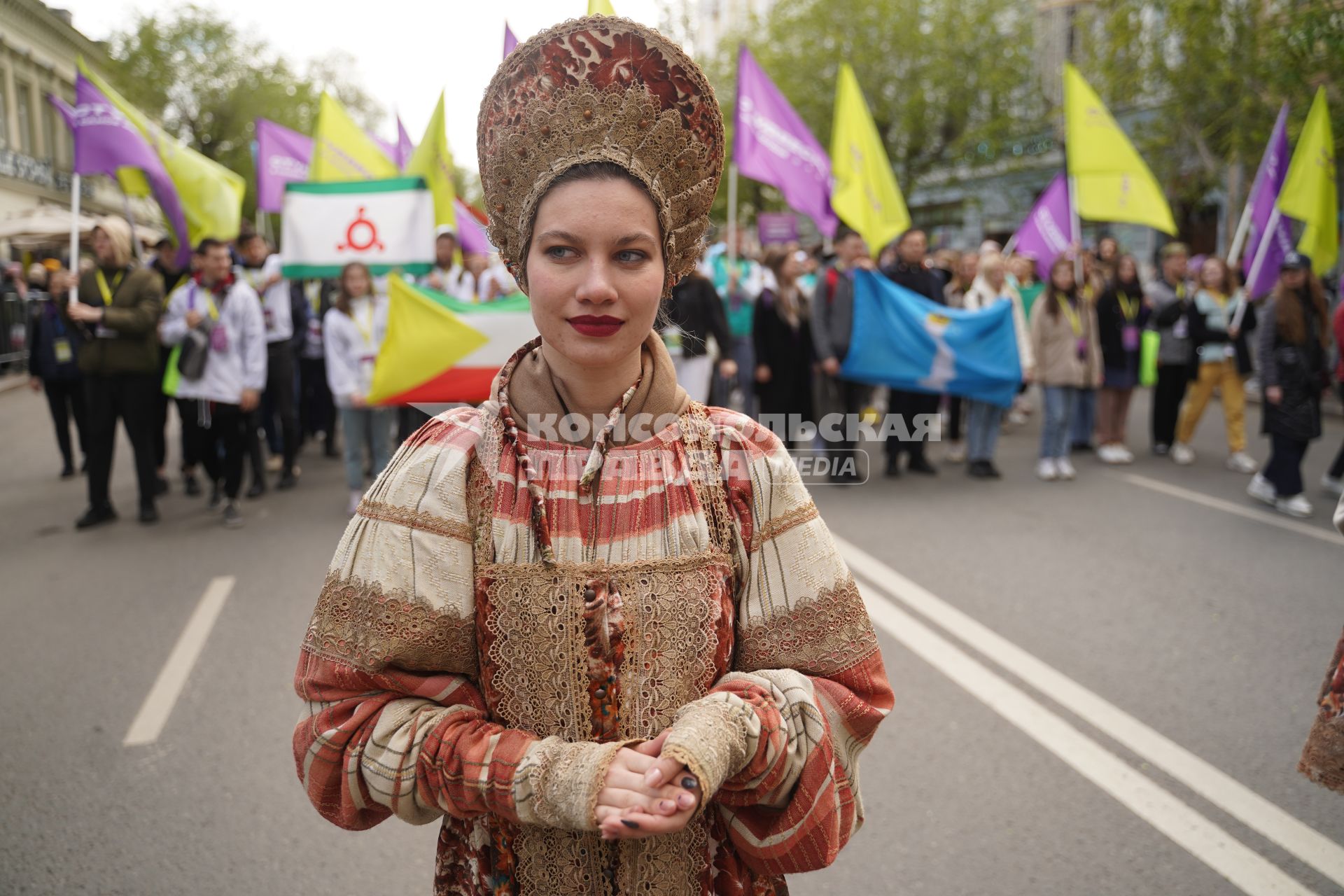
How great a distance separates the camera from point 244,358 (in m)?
7.42

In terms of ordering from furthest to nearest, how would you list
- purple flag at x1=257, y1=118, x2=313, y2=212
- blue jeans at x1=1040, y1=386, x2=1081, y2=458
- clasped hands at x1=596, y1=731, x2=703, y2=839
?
purple flag at x1=257, y1=118, x2=313, y2=212 < blue jeans at x1=1040, y1=386, x2=1081, y2=458 < clasped hands at x1=596, y1=731, x2=703, y2=839

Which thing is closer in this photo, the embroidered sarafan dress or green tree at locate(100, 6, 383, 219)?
the embroidered sarafan dress

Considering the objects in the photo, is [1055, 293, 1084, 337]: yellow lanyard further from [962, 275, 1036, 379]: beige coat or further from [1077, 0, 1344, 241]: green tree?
[1077, 0, 1344, 241]: green tree

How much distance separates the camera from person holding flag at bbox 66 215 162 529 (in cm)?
688

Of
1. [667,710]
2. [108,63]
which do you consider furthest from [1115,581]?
[108,63]

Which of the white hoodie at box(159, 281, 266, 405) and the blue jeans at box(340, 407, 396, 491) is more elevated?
the white hoodie at box(159, 281, 266, 405)

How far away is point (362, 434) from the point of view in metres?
7.35

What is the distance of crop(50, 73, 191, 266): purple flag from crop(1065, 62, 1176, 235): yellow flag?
26.2 feet

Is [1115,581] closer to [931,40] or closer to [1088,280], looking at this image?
[1088,280]

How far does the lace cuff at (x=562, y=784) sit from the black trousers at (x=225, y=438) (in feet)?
22.3

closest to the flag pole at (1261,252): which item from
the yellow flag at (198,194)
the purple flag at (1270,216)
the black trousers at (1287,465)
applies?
→ the purple flag at (1270,216)

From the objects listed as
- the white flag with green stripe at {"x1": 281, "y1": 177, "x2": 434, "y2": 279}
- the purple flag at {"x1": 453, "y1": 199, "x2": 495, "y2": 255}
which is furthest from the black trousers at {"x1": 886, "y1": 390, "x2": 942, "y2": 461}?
the purple flag at {"x1": 453, "y1": 199, "x2": 495, "y2": 255}

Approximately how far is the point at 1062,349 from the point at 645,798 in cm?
868

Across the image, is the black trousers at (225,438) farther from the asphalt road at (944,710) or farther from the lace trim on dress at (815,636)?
the lace trim on dress at (815,636)
